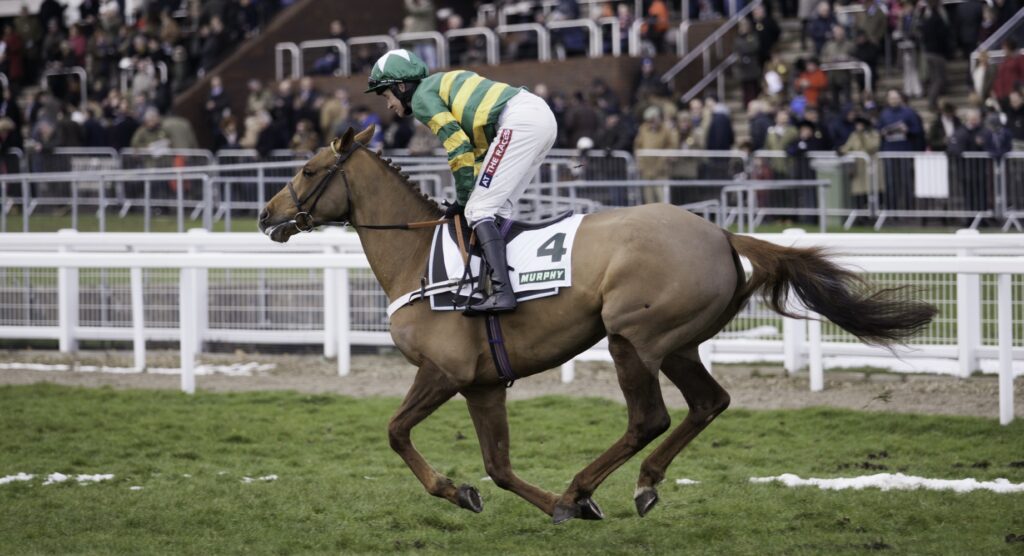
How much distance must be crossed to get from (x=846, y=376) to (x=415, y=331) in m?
4.56

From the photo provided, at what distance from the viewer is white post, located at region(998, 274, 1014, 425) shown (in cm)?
799

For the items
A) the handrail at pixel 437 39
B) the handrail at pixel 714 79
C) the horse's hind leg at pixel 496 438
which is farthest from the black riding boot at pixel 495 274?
the handrail at pixel 437 39

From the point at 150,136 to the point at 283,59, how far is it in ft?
16.8

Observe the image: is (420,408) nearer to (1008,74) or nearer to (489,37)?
(1008,74)

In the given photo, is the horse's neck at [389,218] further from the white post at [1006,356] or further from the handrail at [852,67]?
the handrail at [852,67]

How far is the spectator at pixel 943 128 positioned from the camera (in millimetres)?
16594

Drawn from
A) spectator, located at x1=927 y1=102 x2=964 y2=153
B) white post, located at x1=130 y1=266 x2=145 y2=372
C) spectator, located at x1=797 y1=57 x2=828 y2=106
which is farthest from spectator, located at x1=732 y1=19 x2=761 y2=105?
white post, located at x1=130 y1=266 x2=145 y2=372

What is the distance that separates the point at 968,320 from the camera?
29.6ft

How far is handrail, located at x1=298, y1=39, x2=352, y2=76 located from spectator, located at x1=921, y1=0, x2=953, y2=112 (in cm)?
1008

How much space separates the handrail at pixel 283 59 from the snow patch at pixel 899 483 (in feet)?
62.7

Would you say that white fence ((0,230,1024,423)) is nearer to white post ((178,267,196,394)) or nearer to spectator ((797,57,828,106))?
white post ((178,267,196,394))

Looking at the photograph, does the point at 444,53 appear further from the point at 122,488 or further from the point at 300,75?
the point at 122,488

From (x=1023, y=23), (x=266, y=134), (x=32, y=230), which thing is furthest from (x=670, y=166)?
(x=32, y=230)

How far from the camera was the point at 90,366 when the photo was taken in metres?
11.4
